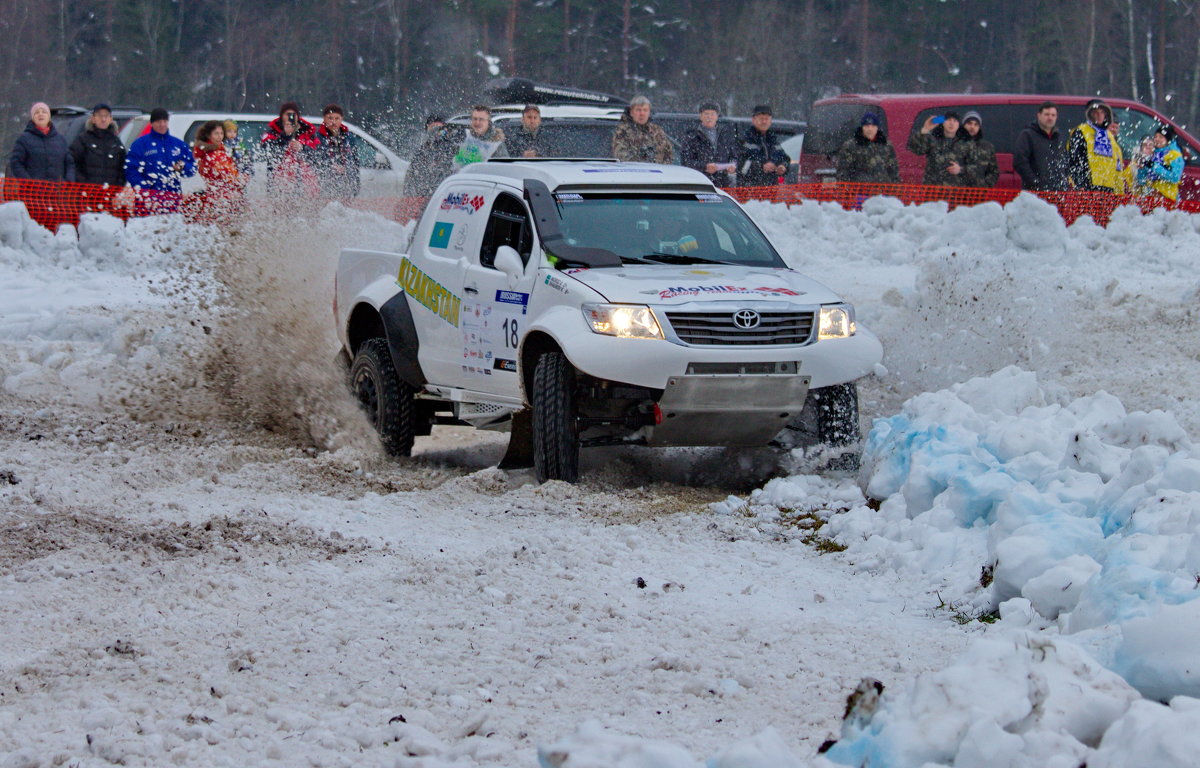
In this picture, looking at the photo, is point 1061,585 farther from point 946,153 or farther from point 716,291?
point 946,153

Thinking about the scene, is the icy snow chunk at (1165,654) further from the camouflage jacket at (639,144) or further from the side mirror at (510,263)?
the camouflage jacket at (639,144)

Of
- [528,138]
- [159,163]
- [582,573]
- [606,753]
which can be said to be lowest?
[582,573]

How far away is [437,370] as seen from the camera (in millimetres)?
9867

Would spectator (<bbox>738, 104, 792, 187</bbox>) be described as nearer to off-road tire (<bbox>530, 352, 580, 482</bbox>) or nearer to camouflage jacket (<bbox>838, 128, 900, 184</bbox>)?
camouflage jacket (<bbox>838, 128, 900, 184</bbox>)

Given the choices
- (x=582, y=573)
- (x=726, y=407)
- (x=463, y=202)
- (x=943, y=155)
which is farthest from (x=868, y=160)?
(x=582, y=573)

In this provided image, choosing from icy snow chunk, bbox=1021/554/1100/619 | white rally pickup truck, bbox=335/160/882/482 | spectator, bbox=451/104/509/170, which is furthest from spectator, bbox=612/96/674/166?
icy snow chunk, bbox=1021/554/1100/619

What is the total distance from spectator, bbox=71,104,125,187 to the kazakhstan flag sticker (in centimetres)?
890

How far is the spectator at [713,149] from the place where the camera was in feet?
56.4

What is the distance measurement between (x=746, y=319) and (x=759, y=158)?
31.2 ft

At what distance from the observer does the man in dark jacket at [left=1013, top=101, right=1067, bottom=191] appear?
17062mm

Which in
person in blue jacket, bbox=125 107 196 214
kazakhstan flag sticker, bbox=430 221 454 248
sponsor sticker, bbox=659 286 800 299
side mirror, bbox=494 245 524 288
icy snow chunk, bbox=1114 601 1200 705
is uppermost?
person in blue jacket, bbox=125 107 196 214

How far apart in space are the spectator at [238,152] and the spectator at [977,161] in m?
7.77

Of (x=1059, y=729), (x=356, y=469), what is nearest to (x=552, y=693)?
(x=1059, y=729)

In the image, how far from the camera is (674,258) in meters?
9.19
